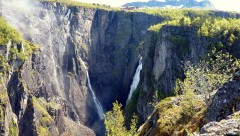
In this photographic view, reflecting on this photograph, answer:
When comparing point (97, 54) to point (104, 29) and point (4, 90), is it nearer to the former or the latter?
point (104, 29)

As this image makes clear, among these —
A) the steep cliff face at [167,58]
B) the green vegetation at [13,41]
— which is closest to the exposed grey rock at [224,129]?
the steep cliff face at [167,58]

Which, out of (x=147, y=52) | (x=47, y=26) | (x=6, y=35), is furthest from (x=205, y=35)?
(x=47, y=26)

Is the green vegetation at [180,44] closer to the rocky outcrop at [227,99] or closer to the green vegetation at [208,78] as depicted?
the green vegetation at [208,78]

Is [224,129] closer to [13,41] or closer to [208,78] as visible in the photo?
Answer: [208,78]

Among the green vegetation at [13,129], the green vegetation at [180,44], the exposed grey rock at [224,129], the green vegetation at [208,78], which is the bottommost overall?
the green vegetation at [13,129]

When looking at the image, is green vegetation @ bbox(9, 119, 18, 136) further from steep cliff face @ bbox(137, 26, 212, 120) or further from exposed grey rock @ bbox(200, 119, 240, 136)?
exposed grey rock @ bbox(200, 119, 240, 136)

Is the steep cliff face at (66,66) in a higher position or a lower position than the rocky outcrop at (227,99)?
lower

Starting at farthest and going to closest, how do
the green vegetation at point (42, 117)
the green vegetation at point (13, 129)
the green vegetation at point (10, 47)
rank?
1. the green vegetation at point (42, 117)
2. the green vegetation at point (10, 47)
3. the green vegetation at point (13, 129)

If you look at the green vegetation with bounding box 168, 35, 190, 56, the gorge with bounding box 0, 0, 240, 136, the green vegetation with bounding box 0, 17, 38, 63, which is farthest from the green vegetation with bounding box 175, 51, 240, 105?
the green vegetation with bounding box 0, 17, 38, 63

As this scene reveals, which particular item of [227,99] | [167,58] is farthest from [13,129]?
[227,99]

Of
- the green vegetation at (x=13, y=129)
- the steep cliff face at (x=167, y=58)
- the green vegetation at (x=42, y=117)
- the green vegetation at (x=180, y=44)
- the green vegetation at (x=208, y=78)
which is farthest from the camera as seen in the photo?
the green vegetation at (x=42, y=117)
